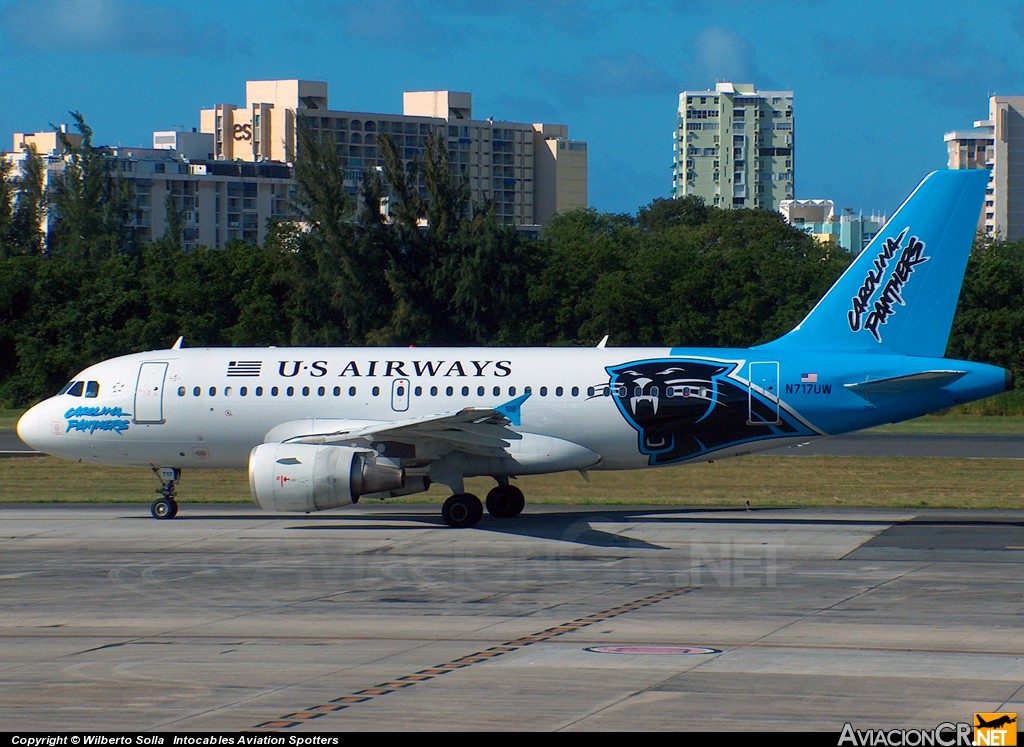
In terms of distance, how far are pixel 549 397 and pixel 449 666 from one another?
14514mm

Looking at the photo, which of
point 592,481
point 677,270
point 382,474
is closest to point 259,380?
point 382,474

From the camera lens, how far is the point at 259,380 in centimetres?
3091

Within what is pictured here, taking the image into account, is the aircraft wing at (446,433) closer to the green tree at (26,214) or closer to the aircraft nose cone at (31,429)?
the aircraft nose cone at (31,429)

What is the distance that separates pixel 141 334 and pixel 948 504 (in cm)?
4617

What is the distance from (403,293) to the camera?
7138 centimetres

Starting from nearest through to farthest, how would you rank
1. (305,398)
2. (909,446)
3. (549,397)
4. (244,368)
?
(549,397) < (305,398) < (244,368) < (909,446)

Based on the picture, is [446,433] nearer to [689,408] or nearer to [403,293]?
[689,408]

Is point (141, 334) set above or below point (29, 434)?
above

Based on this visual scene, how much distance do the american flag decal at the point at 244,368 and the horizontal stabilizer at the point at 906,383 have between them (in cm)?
1239

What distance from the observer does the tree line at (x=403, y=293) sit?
2800 inches

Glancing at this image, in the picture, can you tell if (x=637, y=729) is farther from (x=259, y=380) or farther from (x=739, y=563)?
(x=259, y=380)

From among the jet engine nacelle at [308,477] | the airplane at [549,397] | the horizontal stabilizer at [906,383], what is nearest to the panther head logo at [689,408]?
the airplane at [549,397]

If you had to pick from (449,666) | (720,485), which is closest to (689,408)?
(720,485)

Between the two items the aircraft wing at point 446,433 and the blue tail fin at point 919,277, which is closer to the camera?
the aircraft wing at point 446,433
